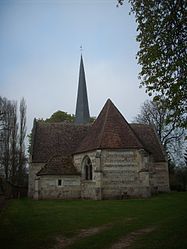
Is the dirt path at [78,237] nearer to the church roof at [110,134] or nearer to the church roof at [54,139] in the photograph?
the church roof at [110,134]

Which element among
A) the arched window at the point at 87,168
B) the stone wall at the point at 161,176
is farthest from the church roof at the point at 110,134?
the stone wall at the point at 161,176

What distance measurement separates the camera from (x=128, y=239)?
913 centimetres

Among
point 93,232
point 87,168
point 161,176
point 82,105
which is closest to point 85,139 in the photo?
point 87,168

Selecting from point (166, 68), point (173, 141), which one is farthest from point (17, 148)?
point (166, 68)

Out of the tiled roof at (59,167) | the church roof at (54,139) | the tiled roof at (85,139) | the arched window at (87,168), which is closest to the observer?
the tiled roof at (85,139)

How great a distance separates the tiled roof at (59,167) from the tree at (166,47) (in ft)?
58.5

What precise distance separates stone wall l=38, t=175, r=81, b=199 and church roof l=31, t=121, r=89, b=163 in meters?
3.58

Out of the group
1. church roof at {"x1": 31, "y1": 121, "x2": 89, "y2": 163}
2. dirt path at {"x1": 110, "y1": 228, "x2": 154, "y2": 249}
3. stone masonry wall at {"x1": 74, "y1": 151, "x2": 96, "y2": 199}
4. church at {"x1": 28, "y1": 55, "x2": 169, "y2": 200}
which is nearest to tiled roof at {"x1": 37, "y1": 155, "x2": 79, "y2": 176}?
church at {"x1": 28, "y1": 55, "x2": 169, "y2": 200}

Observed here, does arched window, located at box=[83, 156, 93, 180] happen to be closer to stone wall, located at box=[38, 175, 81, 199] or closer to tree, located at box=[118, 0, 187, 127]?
stone wall, located at box=[38, 175, 81, 199]

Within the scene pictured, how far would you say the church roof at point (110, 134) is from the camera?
25219 millimetres

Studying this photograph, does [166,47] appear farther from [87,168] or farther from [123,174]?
[87,168]

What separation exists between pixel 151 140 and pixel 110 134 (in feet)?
34.4

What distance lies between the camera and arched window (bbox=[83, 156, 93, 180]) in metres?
26.8

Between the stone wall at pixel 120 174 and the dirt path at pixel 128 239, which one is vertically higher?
the stone wall at pixel 120 174
